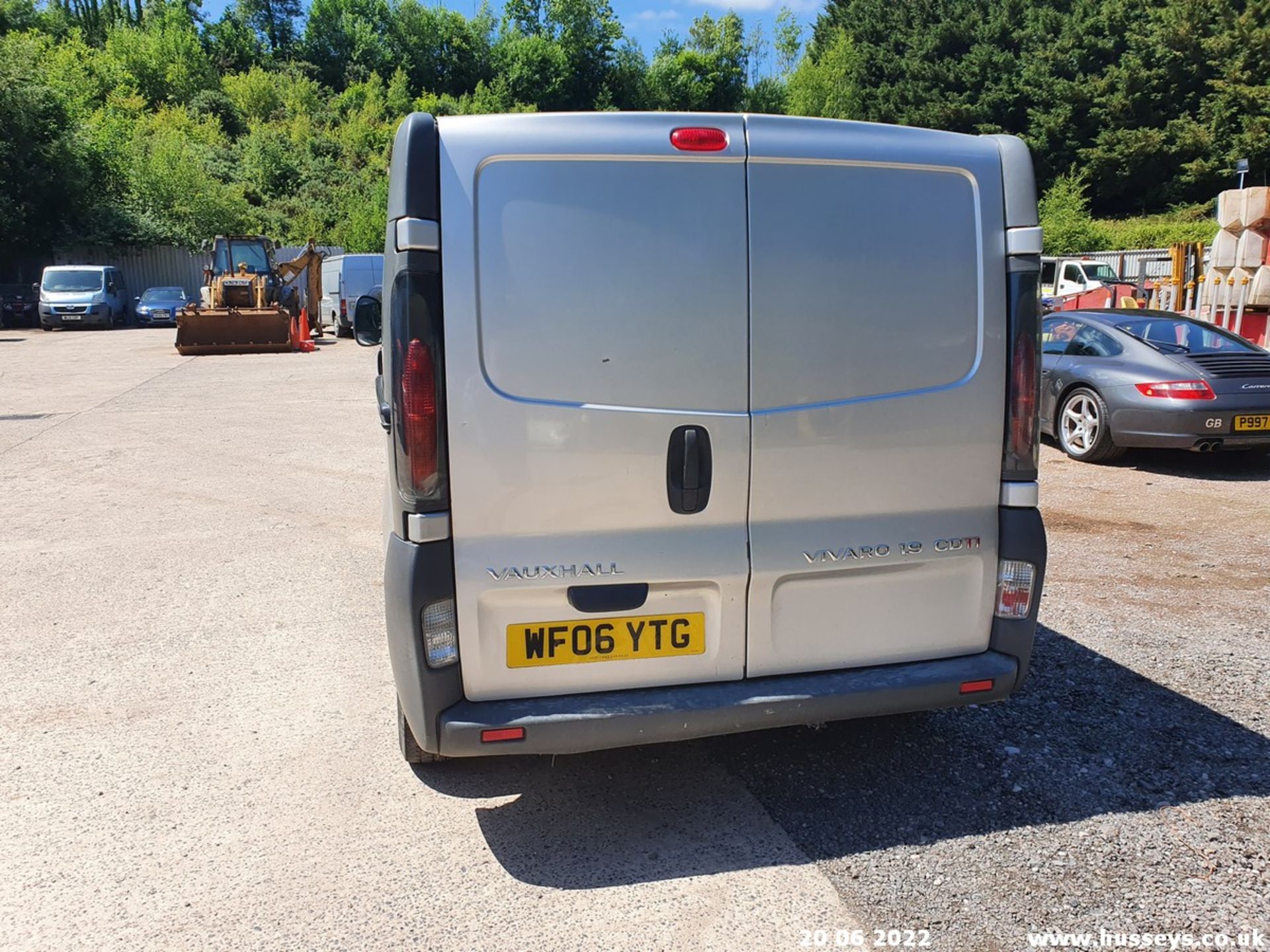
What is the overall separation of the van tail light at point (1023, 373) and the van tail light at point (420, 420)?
6.24ft

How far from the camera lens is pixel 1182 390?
27.7ft

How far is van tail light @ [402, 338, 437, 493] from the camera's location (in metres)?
2.84

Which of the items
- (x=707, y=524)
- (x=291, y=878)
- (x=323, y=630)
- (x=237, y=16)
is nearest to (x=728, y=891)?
(x=707, y=524)

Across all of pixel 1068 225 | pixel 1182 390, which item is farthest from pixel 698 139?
pixel 1068 225

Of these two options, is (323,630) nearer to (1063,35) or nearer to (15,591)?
(15,591)

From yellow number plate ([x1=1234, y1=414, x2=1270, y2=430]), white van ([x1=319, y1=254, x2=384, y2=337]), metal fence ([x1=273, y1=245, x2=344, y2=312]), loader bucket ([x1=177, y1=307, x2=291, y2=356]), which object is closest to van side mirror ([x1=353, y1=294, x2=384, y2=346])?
yellow number plate ([x1=1234, y1=414, x2=1270, y2=430])

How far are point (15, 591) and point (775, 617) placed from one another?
4.96 metres

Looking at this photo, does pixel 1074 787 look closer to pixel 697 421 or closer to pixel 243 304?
pixel 697 421

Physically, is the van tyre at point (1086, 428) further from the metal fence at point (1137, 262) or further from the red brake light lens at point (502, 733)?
the metal fence at point (1137, 262)

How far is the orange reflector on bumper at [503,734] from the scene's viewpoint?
2.92 metres

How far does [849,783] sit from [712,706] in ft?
2.68

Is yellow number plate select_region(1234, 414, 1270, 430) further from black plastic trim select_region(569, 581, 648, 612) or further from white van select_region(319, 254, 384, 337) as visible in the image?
white van select_region(319, 254, 384, 337)

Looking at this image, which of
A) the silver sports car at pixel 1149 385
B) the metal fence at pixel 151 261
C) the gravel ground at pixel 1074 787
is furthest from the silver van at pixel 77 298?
the gravel ground at pixel 1074 787

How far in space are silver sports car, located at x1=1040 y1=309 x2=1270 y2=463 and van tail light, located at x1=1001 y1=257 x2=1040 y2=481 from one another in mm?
5363
